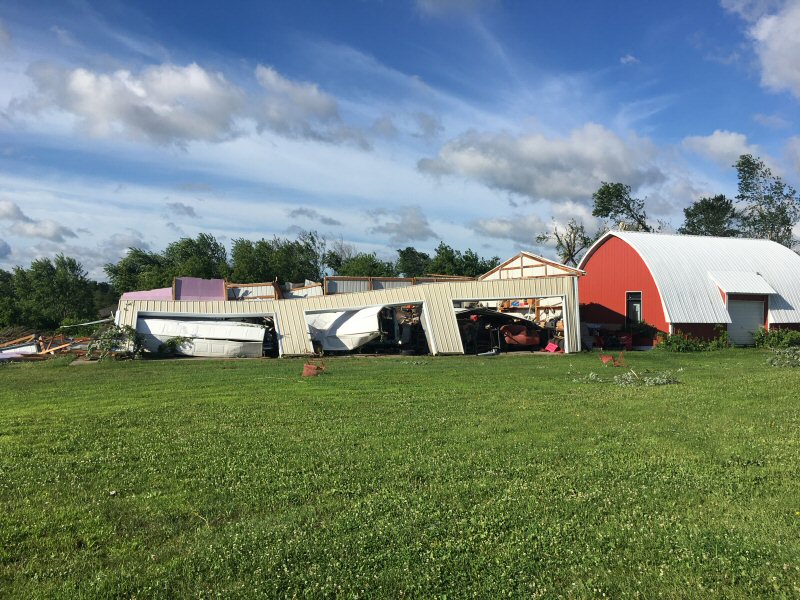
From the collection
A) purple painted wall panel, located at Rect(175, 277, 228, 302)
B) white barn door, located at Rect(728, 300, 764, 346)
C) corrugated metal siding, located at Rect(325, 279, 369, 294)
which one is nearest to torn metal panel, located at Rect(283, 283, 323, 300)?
corrugated metal siding, located at Rect(325, 279, 369, 294)

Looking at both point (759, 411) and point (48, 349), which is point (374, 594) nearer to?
point (759, 411)

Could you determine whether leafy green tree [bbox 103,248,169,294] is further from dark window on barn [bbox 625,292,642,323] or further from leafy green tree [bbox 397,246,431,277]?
dark window on barn [bbox 625,292,642,323]

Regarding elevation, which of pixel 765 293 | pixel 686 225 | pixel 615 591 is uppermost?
pixel 686 225

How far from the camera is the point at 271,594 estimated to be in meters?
3.64

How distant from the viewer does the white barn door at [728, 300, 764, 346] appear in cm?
2627

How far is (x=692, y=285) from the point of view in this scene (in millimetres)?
26062

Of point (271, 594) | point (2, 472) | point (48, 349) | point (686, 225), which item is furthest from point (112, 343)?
point (686, 225)

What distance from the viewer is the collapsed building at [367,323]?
23016mm

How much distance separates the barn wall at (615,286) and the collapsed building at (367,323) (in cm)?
482

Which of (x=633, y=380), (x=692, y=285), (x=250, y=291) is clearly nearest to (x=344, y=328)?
(x=250, y=291)

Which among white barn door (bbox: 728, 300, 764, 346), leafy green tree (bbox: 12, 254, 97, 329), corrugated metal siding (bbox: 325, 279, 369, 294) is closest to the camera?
white barn door (bbox: 728, 300, 764, 346)

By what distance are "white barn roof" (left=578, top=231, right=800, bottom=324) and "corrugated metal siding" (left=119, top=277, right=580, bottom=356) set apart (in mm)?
5385

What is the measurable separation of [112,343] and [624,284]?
75.8 ft

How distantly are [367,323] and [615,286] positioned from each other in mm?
13436
